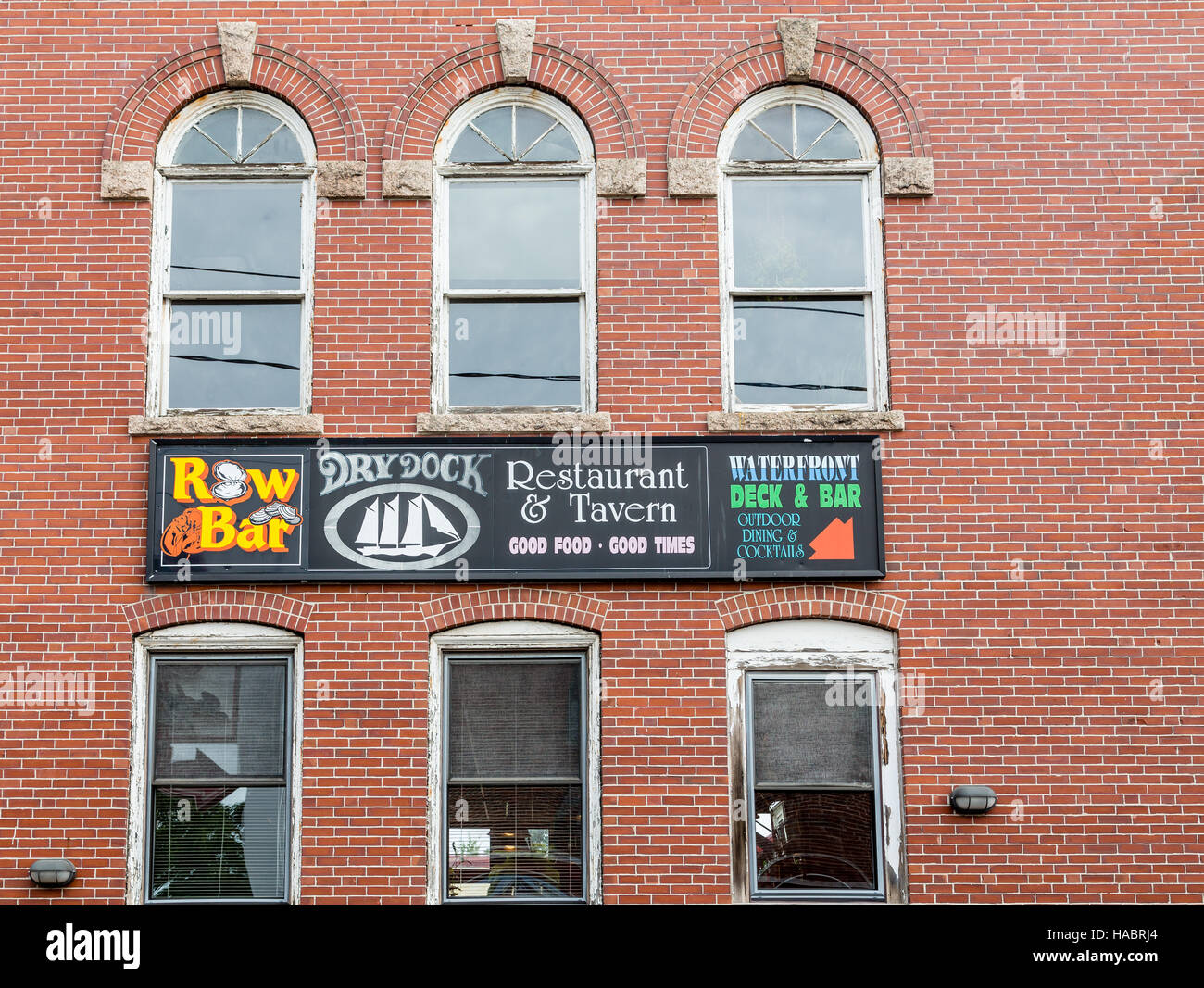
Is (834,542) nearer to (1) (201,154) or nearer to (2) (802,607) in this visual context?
(2) (802,607)

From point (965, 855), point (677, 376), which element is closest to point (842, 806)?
point (965, 855)

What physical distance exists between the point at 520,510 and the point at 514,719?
4.56 ft

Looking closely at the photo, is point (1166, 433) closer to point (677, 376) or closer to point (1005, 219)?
point (1005, 219)

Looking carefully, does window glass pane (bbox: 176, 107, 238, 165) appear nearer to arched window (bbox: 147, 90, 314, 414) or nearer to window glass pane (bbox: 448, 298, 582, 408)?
arched window (bbox: 147, 90, 314, 414)

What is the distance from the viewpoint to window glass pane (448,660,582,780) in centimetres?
869

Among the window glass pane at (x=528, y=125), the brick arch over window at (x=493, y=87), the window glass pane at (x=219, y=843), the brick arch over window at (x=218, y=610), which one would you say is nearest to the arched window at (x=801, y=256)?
the brick arch over window at (x=493, y=87)

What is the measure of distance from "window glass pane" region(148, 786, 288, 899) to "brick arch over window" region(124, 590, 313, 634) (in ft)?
3.58

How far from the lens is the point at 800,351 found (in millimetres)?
9219

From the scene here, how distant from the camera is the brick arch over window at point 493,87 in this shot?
9.26 m

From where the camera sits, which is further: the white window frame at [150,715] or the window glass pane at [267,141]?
the window glass pane at [267,141]

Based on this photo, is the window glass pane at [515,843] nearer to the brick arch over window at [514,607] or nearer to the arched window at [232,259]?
the brick arch over window at [514,607]

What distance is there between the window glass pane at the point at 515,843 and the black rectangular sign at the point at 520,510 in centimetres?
145

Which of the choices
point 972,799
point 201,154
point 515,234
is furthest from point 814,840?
point 201,154
